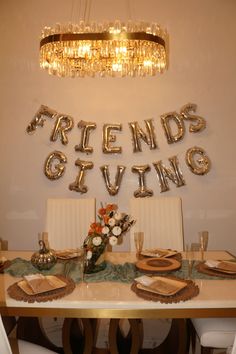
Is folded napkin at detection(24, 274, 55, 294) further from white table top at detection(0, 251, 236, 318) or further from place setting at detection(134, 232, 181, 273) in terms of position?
place setting at detection(134, 232, 181, 273)

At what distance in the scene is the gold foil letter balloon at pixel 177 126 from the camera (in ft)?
10.8

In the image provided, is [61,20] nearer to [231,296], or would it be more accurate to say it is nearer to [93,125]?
[93,125]

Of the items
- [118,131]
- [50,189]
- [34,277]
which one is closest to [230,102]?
[118,131]

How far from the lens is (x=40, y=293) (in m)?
1.62

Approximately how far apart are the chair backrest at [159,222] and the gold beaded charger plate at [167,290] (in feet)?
2.88

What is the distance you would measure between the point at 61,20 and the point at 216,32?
1521 millimetres

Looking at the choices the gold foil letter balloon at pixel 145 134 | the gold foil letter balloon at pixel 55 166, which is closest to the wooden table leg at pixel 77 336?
the gold foil letter balloon at pixel 55 166

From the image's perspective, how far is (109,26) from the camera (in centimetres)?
209

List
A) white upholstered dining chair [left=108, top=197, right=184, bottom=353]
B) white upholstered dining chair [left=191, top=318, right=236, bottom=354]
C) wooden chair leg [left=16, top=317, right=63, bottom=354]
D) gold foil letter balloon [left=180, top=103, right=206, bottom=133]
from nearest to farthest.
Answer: white upholstered dining chair [left=191, top=318, right=236, bottom=354], wooden chair leg [left=16, top=317, right=63, bottom=354], white upholstered dining chair [left=108, top=197, right=184, bottom=353], gold foil letter balloon [left=180, top=103, right=206, bottom=133]

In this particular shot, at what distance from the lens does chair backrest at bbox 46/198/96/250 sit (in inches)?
106

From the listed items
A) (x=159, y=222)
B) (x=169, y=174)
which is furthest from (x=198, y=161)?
(x=159, y=222)

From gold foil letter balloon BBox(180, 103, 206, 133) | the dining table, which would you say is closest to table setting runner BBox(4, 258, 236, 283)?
the dining table

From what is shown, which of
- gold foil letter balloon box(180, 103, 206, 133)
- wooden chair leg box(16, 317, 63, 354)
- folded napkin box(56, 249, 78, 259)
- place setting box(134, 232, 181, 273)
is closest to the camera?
place setting box(134, 232, 181, 273)

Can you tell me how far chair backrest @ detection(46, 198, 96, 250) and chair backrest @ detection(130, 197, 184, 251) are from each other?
0.37m
